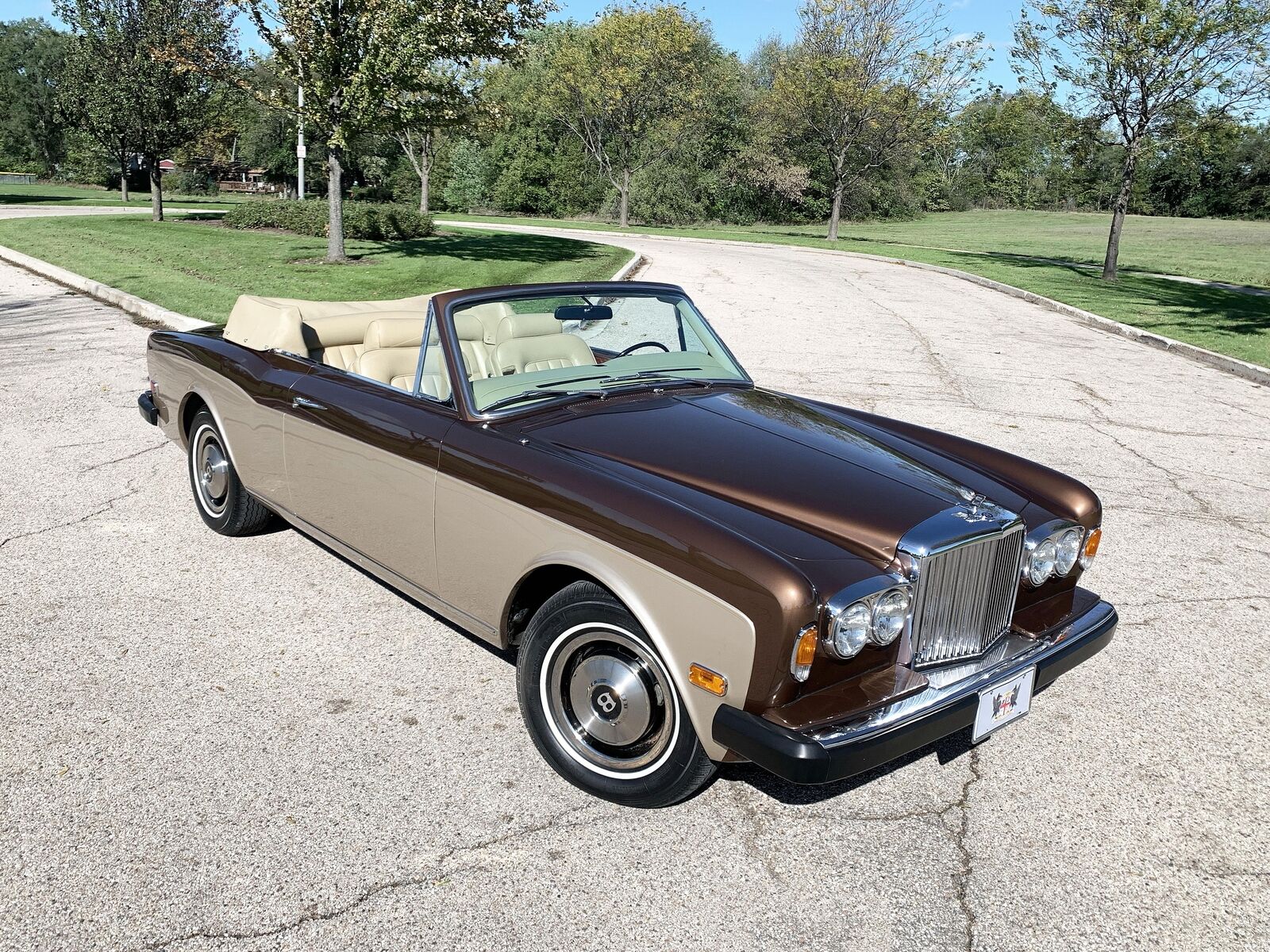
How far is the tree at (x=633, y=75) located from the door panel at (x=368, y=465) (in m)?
32.7

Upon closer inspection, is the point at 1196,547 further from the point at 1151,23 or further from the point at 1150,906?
the point at 1151,23

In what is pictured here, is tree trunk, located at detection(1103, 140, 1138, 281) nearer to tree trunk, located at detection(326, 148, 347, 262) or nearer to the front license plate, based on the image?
tree trunk, located at detection(326, 148, 347, 262)

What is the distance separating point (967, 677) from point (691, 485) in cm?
101

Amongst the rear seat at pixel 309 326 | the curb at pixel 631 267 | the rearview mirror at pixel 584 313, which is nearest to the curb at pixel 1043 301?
the curb at pixel 631 267

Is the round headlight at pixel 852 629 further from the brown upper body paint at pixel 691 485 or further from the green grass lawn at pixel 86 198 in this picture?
the green grass lawn at pixel 86 198

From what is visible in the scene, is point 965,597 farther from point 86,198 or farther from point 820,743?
point 86,198

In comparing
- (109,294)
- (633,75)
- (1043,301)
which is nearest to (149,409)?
(109,294)

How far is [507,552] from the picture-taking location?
3.24 metres

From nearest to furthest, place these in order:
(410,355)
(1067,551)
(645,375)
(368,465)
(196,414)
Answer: (1067,551), (368,465), (645,375), (410,355), (196,414)

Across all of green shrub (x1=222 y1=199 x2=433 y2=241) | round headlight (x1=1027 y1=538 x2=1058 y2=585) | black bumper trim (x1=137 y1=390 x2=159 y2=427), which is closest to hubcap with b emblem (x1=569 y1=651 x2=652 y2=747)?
round headlight (x1=1027 y1=538 x2=1058 y2=585)

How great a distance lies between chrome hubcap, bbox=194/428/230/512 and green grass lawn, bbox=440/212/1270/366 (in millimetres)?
11979

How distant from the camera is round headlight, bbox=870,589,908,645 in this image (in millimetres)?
2752

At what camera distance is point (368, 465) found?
3863mm

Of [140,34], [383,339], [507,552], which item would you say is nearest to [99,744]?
[507,552]
